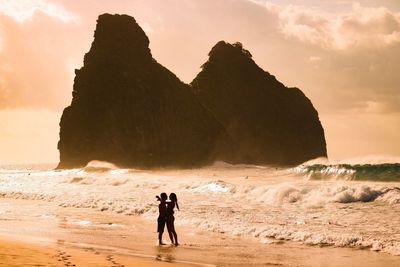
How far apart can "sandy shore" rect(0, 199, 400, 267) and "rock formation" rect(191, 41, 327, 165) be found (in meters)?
117

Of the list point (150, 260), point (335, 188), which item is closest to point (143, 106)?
point (335, 188)

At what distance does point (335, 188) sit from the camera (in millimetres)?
26953

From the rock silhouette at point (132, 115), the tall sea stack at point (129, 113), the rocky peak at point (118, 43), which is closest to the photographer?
the tall sea stack at point (129, 113)

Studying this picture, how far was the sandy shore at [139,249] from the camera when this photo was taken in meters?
11.6

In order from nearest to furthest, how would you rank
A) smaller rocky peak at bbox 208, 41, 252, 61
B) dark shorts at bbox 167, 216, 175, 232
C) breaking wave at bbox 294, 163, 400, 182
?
dark shorts at bbox 167, 216, 175, 232, breaking wave at bbox 294, 163, 400, 182, smaller rocky peak at bbox 208, 41, 252, 61

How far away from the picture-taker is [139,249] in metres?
14.1

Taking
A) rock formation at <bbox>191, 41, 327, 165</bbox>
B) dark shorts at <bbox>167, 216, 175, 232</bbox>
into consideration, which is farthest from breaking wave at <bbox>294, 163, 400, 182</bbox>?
rock formation at <bbox>191, 41, 327, 165</bbox>

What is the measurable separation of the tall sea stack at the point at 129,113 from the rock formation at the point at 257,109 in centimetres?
2824

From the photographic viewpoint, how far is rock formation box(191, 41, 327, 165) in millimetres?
140450

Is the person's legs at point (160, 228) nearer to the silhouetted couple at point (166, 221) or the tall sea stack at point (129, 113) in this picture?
the silhouetted couple at point (166, 221)

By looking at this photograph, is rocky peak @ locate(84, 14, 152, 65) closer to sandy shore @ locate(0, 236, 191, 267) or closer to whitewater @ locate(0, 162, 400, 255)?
whitewater @ locate(0, 162, 400, 255)

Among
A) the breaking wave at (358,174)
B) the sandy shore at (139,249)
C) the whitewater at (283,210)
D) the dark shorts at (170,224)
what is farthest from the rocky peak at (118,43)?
the dark shorts at (170,224)

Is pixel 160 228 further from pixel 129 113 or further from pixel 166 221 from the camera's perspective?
pixel 129 113

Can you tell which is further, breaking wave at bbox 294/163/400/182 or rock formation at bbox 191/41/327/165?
rock formation at bbox 191/41/327/165
